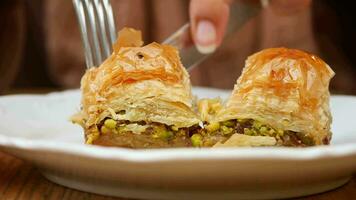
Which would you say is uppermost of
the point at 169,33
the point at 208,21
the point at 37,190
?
the point at 208,21

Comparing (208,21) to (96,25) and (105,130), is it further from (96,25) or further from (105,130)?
(105,130)

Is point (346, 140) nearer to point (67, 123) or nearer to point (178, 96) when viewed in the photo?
point (178, 96)

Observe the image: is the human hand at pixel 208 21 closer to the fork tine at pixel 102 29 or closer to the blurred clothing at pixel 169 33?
the fork tine at pixel 102 29

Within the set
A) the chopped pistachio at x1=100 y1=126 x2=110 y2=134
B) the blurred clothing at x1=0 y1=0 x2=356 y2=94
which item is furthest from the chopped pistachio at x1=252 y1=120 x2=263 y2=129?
the blurred clothing at x1=0 y1=0 x2=356 y2=94

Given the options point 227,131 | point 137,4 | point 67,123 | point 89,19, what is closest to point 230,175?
point 227,131

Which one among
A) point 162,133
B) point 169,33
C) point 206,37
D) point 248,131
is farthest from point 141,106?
point 169,33

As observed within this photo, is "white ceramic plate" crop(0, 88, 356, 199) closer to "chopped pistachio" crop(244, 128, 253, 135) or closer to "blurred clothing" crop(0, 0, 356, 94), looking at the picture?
"chopped pistachio" crop(244, 128, 253, 135)
